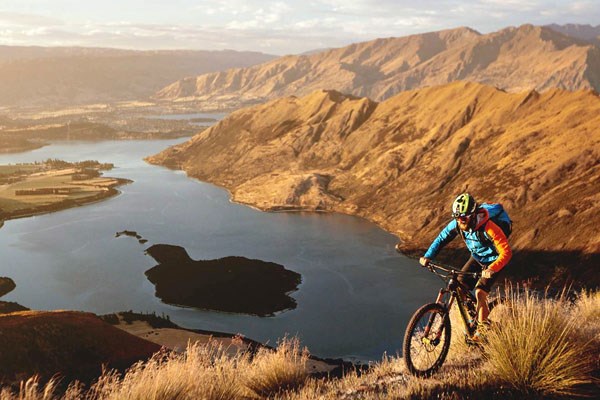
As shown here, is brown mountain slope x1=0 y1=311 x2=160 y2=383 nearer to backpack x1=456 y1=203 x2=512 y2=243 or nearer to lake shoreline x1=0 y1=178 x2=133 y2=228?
backpack x1=456 y1=203 x2=512 y2=243

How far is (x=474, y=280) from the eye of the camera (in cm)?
1095

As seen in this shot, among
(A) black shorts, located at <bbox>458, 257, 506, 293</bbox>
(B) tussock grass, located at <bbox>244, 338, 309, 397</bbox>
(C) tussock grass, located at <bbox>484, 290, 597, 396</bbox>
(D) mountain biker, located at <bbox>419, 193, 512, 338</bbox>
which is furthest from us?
(A) black shorts, located at <bbox>458, 257, 506, 293</bbox>

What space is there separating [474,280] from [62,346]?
119ft

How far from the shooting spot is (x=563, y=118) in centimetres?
8788

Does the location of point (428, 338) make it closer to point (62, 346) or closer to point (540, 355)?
point (540, 355)

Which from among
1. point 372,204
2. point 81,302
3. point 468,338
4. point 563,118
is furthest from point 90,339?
point 563,118

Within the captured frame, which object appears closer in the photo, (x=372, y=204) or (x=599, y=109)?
(x=599, y=109)

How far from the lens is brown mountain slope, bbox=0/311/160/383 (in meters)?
35.5

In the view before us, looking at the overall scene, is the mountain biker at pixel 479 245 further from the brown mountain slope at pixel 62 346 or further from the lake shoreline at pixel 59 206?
the lake shoreline at pixel 59 206

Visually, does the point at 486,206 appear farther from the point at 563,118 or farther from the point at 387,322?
the point at 563,118

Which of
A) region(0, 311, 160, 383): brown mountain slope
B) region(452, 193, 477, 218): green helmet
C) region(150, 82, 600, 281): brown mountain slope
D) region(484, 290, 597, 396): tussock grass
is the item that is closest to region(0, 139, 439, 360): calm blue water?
region(150, 82, 600, 281): brown mountain slope

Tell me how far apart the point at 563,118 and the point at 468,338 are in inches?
3508

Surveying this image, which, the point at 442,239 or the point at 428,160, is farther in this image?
the point at 428,160

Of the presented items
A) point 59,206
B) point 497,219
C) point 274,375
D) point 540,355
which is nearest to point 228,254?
point 59,206
